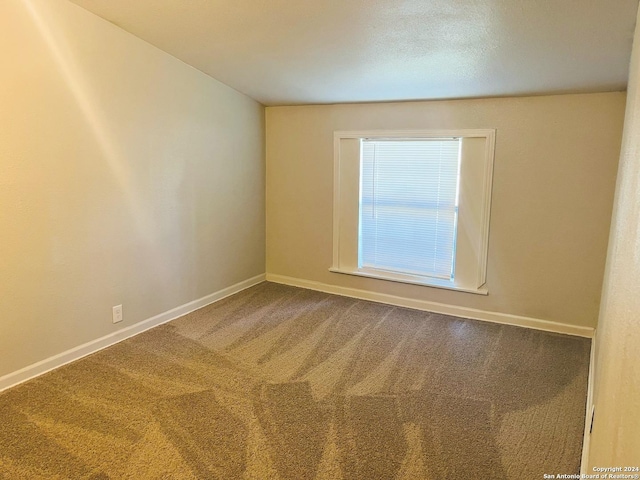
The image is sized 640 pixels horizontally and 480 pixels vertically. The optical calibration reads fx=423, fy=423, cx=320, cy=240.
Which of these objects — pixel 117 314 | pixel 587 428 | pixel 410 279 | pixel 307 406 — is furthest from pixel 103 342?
pixel 587 428

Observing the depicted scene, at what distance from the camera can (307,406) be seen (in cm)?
239

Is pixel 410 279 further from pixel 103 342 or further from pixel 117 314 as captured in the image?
pixel 103 342

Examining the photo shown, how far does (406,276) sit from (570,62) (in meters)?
2.19

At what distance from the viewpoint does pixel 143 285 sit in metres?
3.41

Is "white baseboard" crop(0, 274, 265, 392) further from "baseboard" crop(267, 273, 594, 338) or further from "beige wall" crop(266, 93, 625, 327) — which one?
"beige wall" crop(266, 93, 625, 327)

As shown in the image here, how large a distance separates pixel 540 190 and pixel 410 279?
137cm

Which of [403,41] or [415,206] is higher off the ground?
[403,41]

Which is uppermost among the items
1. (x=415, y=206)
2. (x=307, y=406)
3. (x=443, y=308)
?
(x=415, y=206)

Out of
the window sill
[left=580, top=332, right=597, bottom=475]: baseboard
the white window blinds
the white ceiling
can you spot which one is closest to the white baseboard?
the window sill

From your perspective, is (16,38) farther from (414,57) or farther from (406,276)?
(406,276)

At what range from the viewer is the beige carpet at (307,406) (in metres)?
1.93

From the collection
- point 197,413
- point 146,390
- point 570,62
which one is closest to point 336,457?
point 197,413

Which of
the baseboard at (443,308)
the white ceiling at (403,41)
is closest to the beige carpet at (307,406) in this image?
the baseboard at (443,308)

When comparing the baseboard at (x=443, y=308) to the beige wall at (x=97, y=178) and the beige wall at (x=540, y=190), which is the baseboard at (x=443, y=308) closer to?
the beige wall at (x=540, y=190)
